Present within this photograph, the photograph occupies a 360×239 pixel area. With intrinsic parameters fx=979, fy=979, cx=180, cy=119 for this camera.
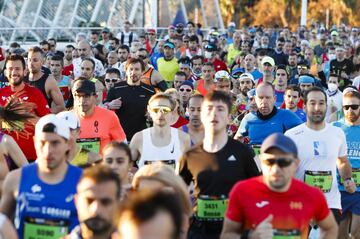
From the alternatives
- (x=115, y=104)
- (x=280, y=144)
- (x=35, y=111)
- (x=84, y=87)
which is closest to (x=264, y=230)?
(x=280, y=144)

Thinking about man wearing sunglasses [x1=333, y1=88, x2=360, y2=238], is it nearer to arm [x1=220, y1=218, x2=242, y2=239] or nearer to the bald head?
arm [x1=220, y1=218, x2=242, y2=239]

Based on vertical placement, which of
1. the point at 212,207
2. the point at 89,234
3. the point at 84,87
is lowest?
the point at 89,234

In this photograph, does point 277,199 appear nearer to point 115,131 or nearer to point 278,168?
point 278,168

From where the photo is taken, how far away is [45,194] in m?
5.85

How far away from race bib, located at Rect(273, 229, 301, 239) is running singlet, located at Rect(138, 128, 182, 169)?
232cm

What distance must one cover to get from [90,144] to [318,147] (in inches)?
81.0

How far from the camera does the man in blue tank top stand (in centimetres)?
585

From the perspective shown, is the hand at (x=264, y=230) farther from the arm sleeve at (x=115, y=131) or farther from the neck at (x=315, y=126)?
the arm sleeve at (x=115, y=131)

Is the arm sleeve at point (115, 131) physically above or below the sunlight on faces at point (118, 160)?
above

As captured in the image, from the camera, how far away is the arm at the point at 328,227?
233 inches

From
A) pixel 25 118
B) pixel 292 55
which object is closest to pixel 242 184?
pixel 25 118

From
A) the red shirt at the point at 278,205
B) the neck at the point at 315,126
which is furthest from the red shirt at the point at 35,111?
the red shirt at the point at 278,205

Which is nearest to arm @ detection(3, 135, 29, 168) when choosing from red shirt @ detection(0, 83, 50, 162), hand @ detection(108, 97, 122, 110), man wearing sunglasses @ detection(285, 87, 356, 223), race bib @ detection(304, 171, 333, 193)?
red shirt @ detection(0, 83, 50, 162)

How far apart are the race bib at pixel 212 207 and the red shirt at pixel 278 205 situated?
40.1 inches
